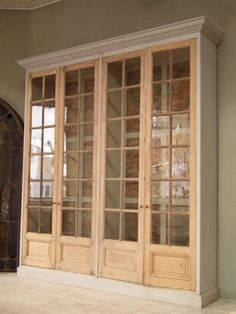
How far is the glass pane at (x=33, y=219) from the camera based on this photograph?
5.01m

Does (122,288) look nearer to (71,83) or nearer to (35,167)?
(35,167)

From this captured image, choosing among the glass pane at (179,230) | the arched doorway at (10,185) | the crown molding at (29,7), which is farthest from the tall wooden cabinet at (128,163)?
the crown molding at (29,7)

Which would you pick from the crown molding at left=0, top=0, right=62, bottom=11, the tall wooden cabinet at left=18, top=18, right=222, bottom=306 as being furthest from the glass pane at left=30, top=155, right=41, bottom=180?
the crown molding at left=0, top=0, right=62, bottom=11

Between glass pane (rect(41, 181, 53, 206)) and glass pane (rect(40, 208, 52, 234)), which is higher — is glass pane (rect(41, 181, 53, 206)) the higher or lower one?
the higher one

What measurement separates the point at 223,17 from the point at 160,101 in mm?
1078

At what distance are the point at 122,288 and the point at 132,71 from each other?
224 cm

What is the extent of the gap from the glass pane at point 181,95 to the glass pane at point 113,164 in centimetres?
78

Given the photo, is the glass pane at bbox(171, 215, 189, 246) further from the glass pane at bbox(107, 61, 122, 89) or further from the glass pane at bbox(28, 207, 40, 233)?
the glass pane at bbox(28, 207, 40, 233)

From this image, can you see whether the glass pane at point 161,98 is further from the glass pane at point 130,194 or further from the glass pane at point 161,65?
the glass pane at point 130,194

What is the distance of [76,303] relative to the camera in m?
3.92

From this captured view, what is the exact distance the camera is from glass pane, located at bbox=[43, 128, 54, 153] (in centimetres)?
500

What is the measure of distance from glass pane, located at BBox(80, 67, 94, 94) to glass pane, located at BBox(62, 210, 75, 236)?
54.1 inches

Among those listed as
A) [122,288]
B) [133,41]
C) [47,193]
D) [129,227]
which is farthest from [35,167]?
[133,41]

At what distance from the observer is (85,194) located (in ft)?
15.5
